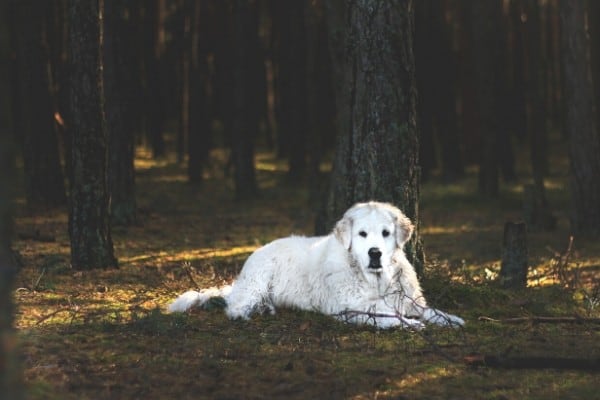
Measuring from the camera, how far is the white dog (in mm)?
10031

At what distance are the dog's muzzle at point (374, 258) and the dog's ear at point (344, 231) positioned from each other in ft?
1.25

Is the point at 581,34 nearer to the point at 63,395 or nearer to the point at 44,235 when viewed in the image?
the point at 44,235

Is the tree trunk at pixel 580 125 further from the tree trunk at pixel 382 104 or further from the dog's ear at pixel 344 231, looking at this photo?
the dog's ear at pixel 344 231

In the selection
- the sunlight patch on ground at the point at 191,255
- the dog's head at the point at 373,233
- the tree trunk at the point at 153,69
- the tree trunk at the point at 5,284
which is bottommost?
the sunlight patch on ground at the point at 191,255

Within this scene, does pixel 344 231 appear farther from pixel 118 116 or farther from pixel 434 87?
pixel 434 87

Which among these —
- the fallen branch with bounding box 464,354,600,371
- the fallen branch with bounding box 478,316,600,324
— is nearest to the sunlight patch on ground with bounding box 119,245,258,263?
the fallen branch with bounding box 478,316,600,324

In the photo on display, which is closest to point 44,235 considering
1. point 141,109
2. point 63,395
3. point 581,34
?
point 63,395

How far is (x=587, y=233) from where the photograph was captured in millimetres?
20547

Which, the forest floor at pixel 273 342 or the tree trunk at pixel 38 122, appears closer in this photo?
the forest floor at pixel 273 342

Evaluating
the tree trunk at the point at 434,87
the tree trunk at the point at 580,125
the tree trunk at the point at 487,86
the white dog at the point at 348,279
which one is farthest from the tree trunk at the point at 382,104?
the tree trunk at the point at 434,87

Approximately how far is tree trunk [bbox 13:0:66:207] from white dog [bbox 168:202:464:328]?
1229cm

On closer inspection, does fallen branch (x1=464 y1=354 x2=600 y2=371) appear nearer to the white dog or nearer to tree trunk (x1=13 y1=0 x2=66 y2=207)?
the white dog

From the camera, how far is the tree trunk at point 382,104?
1162 centimetres


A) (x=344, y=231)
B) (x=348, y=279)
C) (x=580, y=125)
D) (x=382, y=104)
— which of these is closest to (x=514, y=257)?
(x=382, y=104)
